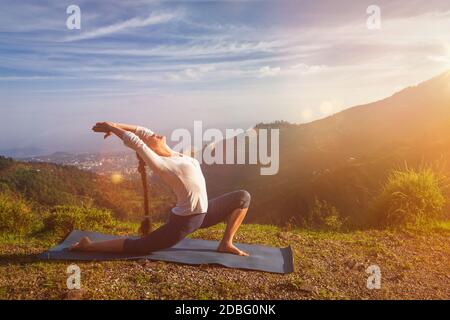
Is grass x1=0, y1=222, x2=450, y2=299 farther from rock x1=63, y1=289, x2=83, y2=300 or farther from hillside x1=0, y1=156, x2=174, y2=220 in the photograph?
hillside x1=0, y1=156, x2=174, y2=220

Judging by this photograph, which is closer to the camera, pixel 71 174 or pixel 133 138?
pixel 133 138

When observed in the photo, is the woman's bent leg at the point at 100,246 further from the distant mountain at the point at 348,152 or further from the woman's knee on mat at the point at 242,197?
the distant mountain at the point at 348,152

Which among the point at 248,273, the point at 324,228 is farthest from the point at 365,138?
the point at 248,273

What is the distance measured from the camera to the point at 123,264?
17.0 ft

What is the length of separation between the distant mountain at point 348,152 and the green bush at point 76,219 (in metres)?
15.1

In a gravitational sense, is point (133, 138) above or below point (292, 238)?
above

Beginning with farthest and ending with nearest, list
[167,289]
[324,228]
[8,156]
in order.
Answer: [8,156], [324,228], [167,289]

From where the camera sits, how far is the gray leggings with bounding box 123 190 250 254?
5277mm

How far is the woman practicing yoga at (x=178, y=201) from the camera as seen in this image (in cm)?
Result: 498

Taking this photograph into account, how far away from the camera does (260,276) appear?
498cm

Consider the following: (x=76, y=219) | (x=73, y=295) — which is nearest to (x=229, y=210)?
(x=73, y=295)
